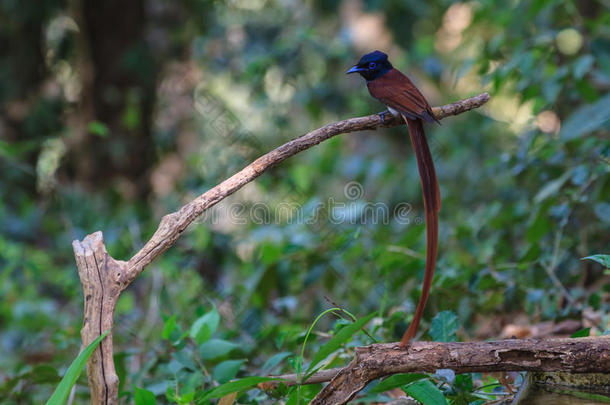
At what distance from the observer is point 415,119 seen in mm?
1442

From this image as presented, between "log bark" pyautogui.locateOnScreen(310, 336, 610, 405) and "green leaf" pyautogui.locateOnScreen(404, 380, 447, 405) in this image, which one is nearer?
"log bark" pyautogui.locateOnScreen(310, 336, 610, 405)

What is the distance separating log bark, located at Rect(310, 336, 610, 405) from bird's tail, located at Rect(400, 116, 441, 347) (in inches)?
1.7

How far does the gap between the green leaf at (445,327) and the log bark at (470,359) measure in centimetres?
25

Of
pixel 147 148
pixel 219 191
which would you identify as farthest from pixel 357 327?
pixel 147 148

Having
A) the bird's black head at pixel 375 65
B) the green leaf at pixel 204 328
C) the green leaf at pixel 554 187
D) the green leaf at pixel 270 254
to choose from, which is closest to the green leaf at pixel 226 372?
the green leaf at pixel 204 328

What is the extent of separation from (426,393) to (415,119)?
0.66m

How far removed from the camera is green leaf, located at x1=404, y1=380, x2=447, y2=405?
119cm

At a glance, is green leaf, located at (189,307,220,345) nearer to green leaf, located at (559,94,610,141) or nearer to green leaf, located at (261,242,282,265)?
green leaf, located at (261,242,282,265)

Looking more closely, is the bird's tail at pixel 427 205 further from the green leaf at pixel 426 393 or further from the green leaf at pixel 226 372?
the green leaf at pixel 226 372

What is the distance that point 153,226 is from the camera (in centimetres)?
362

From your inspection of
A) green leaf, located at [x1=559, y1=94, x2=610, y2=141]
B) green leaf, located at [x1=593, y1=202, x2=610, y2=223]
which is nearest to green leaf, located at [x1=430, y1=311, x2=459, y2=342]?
green leaf, located at [x1=593, y1=202, x2=610, y2=223]

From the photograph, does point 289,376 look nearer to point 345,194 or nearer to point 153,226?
point 153,226

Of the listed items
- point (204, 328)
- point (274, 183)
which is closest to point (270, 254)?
point (274, 183)

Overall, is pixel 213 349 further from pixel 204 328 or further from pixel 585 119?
pixel 585 119
